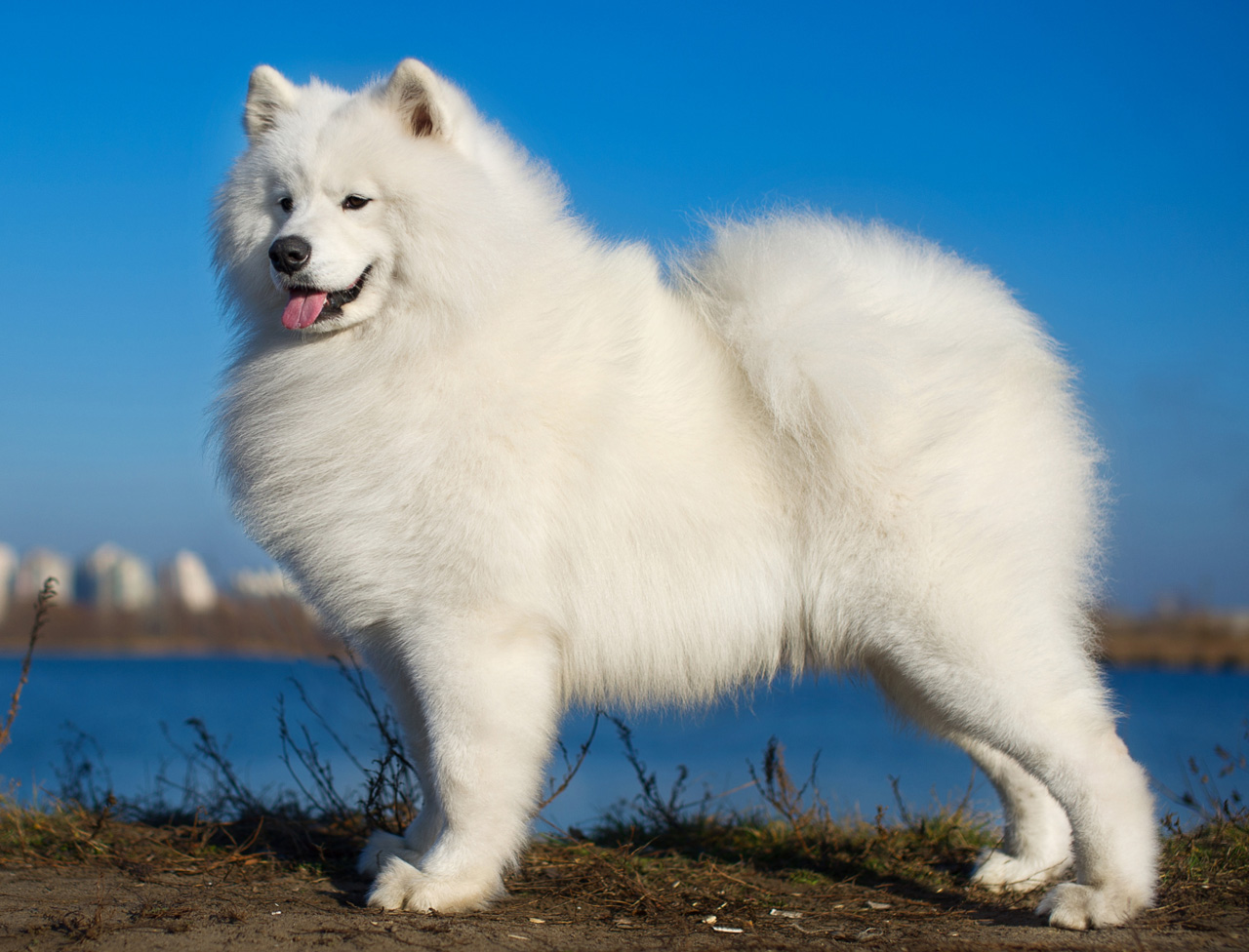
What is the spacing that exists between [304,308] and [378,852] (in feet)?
7.18

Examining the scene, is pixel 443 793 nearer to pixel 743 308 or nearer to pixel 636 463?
pixel 636 463

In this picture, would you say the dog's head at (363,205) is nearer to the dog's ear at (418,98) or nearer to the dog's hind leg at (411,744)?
the dog's ear at (418,98)

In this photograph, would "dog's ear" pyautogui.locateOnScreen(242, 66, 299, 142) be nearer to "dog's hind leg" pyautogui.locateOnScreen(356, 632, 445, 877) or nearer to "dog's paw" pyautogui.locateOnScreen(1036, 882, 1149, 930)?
"dog's hind leg" pyautogui.locateOnScreen(356, 632, 445, 877)

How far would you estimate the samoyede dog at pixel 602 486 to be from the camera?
2951 millimetres

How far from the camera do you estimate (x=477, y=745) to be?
2.91 m

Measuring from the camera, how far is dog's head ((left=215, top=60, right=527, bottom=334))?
3020mm

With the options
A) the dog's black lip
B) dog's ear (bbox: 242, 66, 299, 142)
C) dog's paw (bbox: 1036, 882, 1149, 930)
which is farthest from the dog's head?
dog's paw (bbox: 1036, 882, 1149, 930)

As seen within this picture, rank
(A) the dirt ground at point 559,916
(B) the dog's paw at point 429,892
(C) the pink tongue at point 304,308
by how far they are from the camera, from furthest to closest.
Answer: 1. (C) the pink tongue at point 304,308
2. (B) the dog's paw at point 429,892
3. (A) the dirt ground at point 559,916

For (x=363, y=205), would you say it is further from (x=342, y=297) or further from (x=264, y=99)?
(x=264, y=99)

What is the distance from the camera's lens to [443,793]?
2.96m

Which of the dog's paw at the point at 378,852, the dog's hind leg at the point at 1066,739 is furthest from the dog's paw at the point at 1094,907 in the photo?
the dog's paw at the point at 378,852

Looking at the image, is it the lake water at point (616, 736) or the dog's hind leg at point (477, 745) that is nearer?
the dog's hind leg at point (477, 745)

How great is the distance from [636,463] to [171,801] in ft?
12.7

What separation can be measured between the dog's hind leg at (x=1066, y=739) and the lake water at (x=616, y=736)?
8.5 inches
